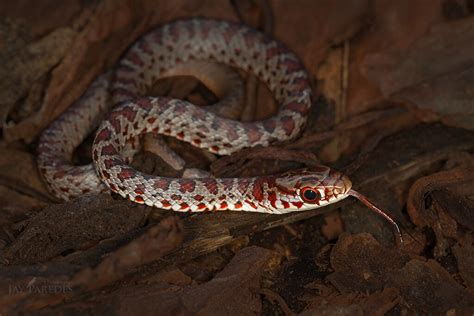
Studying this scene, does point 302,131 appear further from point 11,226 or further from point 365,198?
point 11,226

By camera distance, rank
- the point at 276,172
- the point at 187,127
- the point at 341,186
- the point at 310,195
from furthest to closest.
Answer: the point at 187,127 < the point at 276,172 < the point at 310,195 < the point at 341,186

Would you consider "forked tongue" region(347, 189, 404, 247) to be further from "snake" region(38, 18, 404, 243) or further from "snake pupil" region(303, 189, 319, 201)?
"snake pupil" region(303, 189, 319, 201)

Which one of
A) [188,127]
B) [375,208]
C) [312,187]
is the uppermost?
[188,127]

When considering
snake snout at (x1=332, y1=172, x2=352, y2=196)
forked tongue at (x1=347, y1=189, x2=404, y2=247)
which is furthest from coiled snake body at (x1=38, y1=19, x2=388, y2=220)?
forked tongue at (x1=347, y1=189, x2=404, y2=247)

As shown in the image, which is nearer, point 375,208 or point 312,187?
point 312,187

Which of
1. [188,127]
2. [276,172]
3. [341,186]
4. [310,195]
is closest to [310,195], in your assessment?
[310,195]

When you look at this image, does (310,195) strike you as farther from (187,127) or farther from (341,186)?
(187,127)

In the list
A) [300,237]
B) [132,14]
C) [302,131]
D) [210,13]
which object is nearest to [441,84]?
[302,131]
